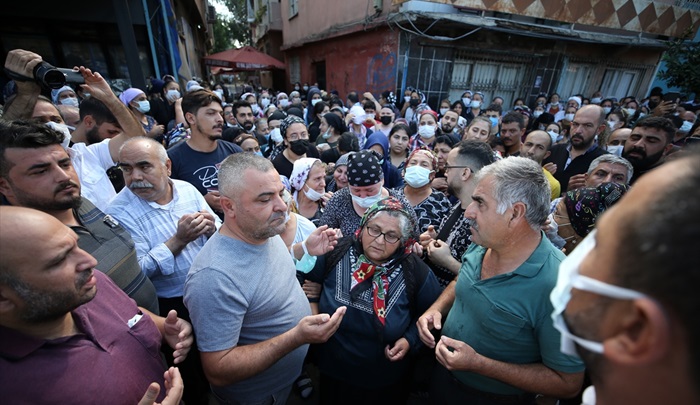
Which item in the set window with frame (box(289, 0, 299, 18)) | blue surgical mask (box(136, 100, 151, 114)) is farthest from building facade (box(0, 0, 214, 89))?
window with frame (box(289, 0, 299, 18))

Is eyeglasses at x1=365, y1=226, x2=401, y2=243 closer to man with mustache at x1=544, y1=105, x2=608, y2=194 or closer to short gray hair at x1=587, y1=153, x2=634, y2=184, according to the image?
short gray hair at x1=587, y1=153, x2=634, y2=184

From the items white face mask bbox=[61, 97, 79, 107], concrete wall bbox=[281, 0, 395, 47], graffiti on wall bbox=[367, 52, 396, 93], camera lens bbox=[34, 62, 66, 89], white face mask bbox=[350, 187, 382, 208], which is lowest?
white face mask bbox=[350, 187, 382, 208]

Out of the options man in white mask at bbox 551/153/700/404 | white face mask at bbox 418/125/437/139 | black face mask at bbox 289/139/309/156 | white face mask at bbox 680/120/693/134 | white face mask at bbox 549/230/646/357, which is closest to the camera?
man in white mask at bbox 551/153/700/404

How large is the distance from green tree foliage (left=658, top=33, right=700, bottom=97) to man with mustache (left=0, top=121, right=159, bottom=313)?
18436 millimetres

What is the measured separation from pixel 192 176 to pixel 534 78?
1408 centimetres

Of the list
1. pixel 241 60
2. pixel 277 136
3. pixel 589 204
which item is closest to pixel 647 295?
pixel 589 204

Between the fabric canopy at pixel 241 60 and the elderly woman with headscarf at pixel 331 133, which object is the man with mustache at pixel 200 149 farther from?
the fabric canopy at pixel 241 60

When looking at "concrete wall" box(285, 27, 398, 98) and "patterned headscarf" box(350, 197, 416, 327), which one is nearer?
"patterned headscarf" box(350, 197, 416, 327)

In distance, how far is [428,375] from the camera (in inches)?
110

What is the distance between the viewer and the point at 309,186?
3.30 m

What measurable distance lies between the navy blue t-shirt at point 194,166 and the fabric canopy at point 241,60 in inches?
632

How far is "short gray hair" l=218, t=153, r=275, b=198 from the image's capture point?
66.4 inches

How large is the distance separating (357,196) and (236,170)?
4.53ft

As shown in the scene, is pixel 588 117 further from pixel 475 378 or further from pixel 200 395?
pixel 200 395
